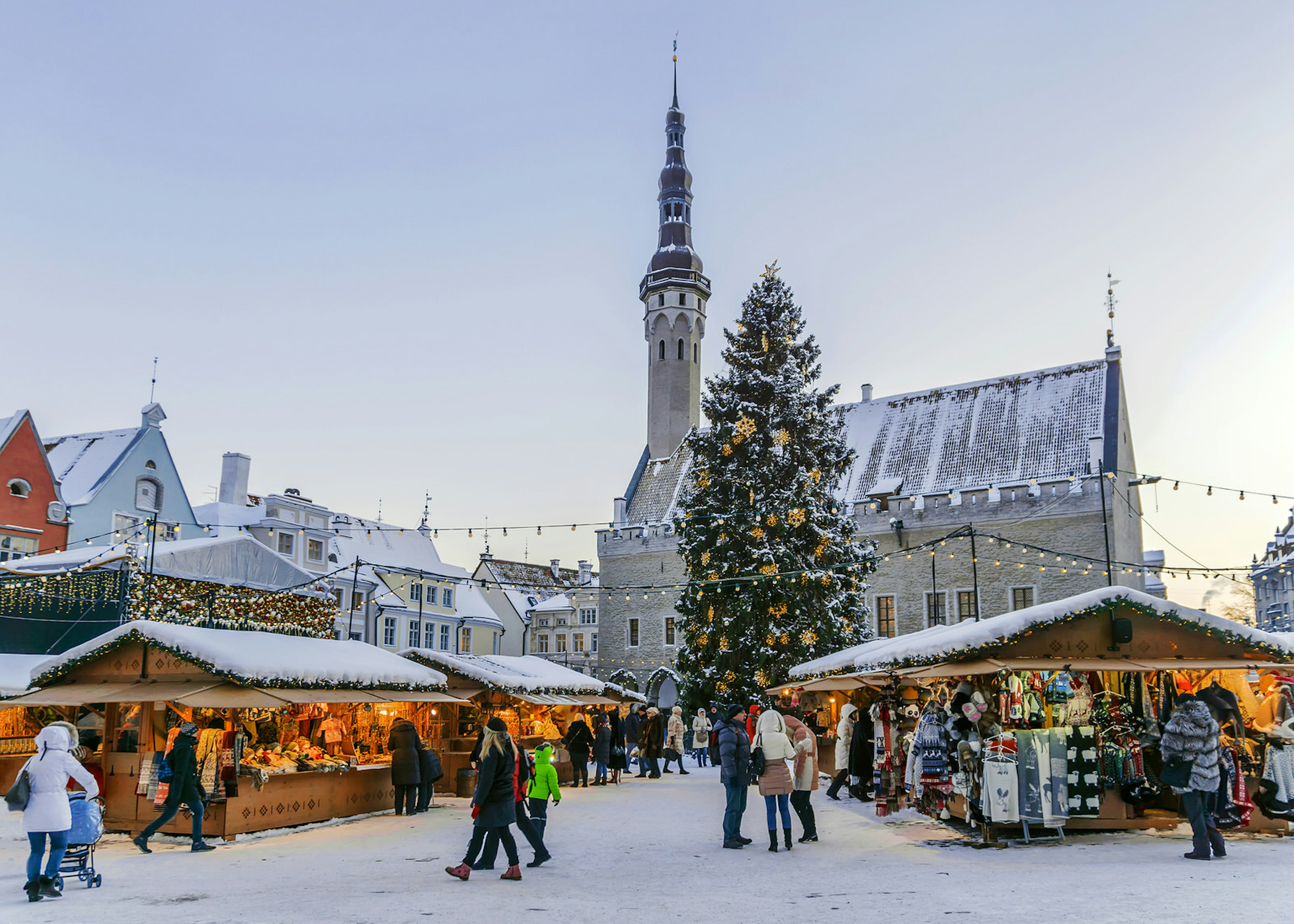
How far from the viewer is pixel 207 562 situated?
23.5 metres

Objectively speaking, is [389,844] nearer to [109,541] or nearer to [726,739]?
[726,739]

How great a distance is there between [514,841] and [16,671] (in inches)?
542

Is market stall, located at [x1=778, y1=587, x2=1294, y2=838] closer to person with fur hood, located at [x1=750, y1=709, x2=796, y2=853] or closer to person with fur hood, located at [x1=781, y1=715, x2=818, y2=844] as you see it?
person with fur hood, located at [x1=781, y1=715, x2=818, y2=844]

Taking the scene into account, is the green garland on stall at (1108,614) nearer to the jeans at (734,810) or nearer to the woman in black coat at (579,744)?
the jeans at (734,810)

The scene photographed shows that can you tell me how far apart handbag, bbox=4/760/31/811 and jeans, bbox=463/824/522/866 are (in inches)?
131

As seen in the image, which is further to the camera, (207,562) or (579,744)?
(207,562)

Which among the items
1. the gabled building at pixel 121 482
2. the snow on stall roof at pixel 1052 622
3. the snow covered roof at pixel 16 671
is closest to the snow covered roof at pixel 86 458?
the gabled building at pixel 121 482

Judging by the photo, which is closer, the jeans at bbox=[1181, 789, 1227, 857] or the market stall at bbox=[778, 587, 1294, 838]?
the jeans at bbox=[1181, 789, 1227, 857]

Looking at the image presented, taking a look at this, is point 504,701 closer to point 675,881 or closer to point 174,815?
point 174,815

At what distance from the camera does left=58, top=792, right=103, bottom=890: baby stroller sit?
8.16 metres

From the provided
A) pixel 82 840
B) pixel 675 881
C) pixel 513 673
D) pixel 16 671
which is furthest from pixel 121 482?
pixel 675 881

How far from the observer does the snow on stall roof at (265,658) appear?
12.1 meters

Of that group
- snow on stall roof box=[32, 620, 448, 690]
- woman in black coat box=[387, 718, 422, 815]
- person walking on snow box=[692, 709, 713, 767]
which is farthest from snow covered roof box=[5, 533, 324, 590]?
person walking on snow box=[692, 709, 713, 767]

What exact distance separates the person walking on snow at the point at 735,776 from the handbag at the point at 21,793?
19.6ft
